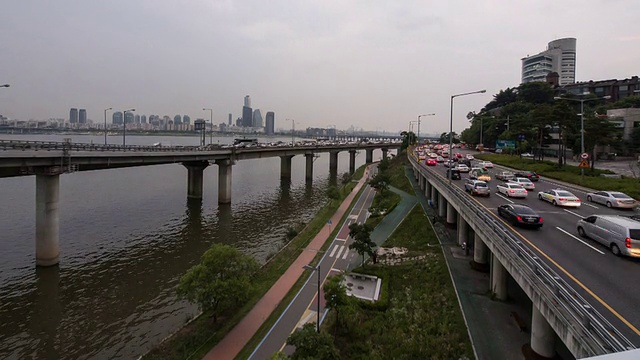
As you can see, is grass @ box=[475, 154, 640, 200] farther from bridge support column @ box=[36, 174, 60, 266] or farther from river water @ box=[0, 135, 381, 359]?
bridge support column @ box=[36, 174, 60, 266]

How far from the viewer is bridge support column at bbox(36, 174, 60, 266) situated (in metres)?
32.7

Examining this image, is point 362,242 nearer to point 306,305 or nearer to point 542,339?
point 306,305

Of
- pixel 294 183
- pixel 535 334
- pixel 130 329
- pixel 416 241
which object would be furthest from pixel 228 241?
pixel 294 183

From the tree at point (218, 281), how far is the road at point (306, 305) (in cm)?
298

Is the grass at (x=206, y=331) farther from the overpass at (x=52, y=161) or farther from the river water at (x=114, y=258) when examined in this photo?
the overpass at (x=52, y=161)

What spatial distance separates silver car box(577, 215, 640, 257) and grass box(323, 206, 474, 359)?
864 centimetres

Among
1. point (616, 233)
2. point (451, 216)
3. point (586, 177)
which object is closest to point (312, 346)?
point (616, 233)

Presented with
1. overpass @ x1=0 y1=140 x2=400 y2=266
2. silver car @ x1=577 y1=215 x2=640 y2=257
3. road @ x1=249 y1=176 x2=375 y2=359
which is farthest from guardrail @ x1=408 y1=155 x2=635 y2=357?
overpass @ x1=0 y1=140 x2=400 y2=266

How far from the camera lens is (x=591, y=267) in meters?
16.8

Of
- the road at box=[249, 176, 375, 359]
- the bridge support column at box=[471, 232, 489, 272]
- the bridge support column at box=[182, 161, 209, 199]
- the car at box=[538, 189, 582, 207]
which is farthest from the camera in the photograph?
the bridge support column at box=[182, 161, 209, 199]

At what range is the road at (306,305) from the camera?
20142mm

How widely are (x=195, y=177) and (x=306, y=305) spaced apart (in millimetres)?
47300

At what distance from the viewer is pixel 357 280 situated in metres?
29.2

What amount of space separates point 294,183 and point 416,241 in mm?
59011
